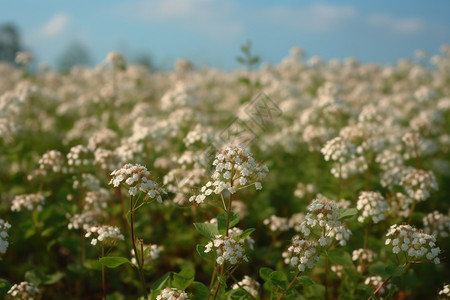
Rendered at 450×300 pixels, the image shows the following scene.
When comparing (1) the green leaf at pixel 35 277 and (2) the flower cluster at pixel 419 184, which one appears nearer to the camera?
(1) the green leaf at pixel 35 277

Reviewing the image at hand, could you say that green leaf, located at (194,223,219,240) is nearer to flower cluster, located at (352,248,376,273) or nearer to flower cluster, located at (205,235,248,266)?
flower cluster, located at (205,235,248,266)

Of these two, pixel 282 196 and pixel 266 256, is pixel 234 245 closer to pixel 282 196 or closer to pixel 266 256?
pixel 266 256

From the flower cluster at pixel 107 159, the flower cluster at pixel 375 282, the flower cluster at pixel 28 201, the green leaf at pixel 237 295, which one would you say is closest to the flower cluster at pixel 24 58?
the flower cluster at pixel 107 159

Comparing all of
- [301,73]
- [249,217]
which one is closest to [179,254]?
[249,217]

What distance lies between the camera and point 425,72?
661 inches

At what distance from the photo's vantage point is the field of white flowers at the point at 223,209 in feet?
11.5

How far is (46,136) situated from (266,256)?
25.7 feet

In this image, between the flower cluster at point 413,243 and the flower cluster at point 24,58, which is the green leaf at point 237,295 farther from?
the flower cluster at point 24,58

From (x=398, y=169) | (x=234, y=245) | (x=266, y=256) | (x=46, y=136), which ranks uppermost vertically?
(x=46, y=136)

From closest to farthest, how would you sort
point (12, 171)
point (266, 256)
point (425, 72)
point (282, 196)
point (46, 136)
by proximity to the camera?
point (266, 256), point (282, 196), point (12, 171), point (46, 136), point (425, 72)

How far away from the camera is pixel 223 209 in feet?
11.5

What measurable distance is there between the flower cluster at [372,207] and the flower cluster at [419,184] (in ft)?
2.07

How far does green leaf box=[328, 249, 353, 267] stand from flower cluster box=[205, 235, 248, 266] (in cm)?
140

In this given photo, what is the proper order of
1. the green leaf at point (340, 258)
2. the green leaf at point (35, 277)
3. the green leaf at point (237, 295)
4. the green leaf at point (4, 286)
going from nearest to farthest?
the green leaf at point (237, 295), the green leaf at point (4, 286), the green leaf at point (340, 258), the green leaf at point (35, 277)
